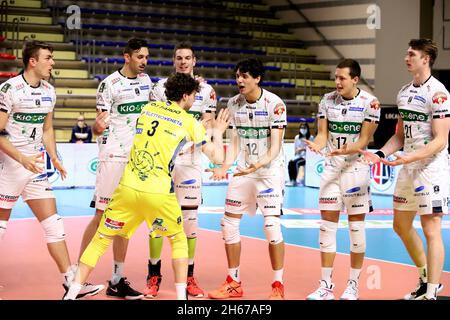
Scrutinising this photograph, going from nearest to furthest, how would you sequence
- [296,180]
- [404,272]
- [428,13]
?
[404,272] → [296,180] → [428,13]

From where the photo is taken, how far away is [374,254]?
31.0 ft

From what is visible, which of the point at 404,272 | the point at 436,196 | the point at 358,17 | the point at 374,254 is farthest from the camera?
the point at 358,17

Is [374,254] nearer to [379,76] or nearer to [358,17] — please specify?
[379,76]

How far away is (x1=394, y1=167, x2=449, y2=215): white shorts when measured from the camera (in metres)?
6.86

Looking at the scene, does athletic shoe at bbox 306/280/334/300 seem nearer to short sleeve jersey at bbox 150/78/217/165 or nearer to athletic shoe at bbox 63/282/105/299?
short sleeve jersey at bbox 150/78/217/165

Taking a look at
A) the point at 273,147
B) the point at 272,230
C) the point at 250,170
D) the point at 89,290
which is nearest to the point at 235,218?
the point at 272,230

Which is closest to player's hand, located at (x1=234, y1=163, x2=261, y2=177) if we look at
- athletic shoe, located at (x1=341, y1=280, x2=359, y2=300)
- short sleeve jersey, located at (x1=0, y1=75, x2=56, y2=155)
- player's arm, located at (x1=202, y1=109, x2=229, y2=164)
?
player's arm, located at (x1=202, y1=109, x2=229, y2=164)

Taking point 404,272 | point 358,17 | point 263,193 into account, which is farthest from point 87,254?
point 358,17

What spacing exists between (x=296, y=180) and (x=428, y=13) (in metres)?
7.11

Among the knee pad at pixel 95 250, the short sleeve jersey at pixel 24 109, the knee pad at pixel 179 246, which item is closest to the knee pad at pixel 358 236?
the knee pad at pixel 179 246

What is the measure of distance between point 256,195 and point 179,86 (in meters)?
1.52

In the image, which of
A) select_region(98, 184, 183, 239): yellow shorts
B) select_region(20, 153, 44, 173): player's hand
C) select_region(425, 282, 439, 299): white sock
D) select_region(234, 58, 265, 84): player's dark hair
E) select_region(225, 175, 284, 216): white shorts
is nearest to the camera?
select_region(98, 184, 183, 239): yellow shorts

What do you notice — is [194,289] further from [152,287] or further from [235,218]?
[235,218]

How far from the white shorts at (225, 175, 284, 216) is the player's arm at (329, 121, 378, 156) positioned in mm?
627
